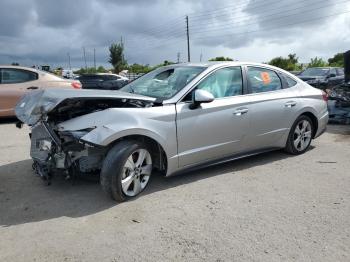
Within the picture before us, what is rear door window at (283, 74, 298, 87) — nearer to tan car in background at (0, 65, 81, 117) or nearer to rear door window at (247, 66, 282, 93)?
rear door window at (247, 66, 282, 93)

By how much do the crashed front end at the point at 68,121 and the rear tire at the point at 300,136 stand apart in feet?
8.87

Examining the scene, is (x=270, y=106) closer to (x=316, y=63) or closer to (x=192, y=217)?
(x=192, y=217)

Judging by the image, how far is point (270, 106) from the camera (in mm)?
5625

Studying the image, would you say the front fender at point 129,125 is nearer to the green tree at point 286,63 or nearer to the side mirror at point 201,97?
the side mirror at point 201,97

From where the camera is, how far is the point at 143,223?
3750 millimetres

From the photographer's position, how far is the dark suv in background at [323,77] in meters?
18.5

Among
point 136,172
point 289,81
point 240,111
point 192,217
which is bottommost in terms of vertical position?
point 192,217

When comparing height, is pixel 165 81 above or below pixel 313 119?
above

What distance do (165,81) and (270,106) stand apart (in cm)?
160

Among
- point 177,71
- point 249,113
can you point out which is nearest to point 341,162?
point 249,113

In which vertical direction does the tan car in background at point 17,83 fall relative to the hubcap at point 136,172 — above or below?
above

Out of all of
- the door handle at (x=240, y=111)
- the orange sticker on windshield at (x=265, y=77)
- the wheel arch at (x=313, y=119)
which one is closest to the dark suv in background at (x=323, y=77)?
the wheel arch at (x=313, y=119)

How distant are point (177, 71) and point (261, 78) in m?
1.32

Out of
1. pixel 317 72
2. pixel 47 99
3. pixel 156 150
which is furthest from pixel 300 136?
pixel 317 72
